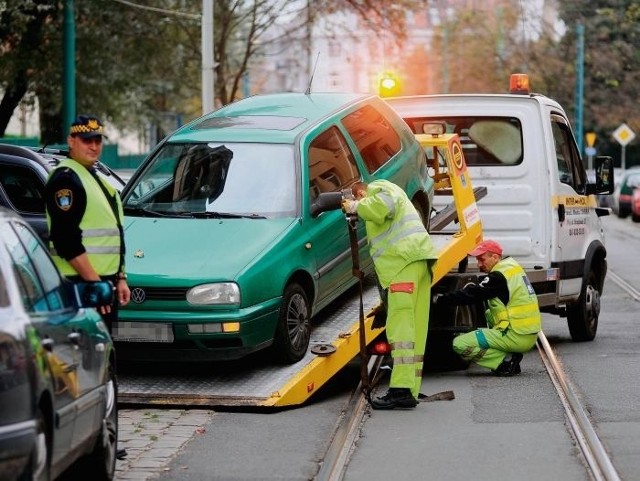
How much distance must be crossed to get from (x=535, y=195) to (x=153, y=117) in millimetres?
35075

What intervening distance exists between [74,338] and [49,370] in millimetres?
600

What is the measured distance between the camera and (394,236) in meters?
9.87

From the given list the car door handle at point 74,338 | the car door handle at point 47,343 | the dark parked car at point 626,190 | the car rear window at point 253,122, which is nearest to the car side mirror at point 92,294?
the car door handle at point 74,338

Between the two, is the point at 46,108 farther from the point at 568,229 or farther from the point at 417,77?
the point at 417,77

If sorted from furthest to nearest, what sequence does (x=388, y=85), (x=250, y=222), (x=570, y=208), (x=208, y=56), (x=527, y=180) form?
1. (x=208, y=56)
2. (x=388, y=85)
3. (x=570, y=208)
4. (x=527, y=180)
5. (x=250, y=222)

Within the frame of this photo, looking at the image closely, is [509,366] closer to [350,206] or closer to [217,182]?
[350,206]

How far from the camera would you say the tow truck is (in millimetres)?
9664

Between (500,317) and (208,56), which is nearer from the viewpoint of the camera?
(500,317)

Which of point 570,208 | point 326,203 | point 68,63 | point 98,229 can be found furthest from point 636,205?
point 98,229

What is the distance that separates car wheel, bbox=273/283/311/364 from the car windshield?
64cm

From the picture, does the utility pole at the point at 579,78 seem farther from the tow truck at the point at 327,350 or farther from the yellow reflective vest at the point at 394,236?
the yellow reflective vest at the point at 394,236

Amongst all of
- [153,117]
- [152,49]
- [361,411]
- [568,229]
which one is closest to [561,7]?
[153,117]

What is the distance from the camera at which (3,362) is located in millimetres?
5203

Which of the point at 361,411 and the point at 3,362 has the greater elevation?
the point at 3,362
